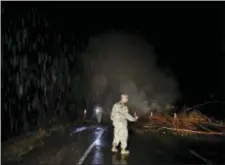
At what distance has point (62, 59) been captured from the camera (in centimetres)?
2734

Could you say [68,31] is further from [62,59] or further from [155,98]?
[155,98]

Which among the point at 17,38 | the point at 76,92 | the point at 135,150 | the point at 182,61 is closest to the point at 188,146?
the point at 135,150

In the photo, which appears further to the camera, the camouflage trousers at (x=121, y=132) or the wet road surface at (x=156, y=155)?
the camouflage trousers at (x=121, y=132)

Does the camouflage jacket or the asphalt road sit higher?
the camouflage jacket

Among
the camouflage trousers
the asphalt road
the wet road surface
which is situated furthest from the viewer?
the camouflage trousers

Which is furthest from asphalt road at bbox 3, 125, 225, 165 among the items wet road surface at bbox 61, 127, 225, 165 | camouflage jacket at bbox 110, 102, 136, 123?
camouflage jacket at bbox 110, 102, 136, 123

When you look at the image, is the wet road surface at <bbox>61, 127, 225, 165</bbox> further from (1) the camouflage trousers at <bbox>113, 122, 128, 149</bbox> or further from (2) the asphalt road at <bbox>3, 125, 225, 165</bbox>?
(1) the camouflage trousers at <bbox>113, 122, 128, 149</bbox>

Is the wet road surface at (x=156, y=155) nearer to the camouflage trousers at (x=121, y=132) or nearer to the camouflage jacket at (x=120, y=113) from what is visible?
the camouflage trousers at (x=121, y=132)

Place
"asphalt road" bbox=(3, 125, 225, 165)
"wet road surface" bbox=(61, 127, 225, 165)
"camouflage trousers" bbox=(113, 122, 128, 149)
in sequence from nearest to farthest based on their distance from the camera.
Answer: "asphalt road" bbox=(3, 125, 225, 165) < "wet road surface" bbox=(61, 127, 225, 165) < "camouflage trousers" bbox=(113, 122, 128, 149)

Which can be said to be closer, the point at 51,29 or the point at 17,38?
the point at 17,38

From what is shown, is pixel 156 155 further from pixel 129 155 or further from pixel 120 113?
pixel 120 113

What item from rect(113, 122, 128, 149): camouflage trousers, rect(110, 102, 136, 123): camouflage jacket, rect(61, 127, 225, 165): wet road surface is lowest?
rect(61, 127, 225, 165): wet road surface

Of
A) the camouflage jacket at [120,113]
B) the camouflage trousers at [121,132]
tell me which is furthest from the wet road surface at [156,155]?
the camouflage jacket at [120,113]

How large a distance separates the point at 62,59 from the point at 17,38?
11538mm
